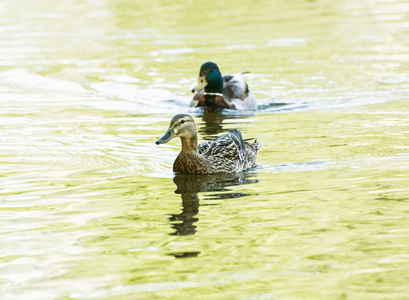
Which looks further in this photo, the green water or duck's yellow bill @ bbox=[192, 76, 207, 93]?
duck's yellow bill @ bbox=[192, 76, 207, 93]

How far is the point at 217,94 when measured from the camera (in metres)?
15.2

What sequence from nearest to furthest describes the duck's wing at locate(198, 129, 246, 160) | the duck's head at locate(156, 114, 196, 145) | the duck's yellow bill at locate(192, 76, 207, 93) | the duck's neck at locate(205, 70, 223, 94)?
1. the duck's head at locate(156, 114, 196, 145)
2. the duck's wing at locate(198, 129, 246, 160)
3. the duck's yellow bill at locate(192, 76, 207, 93)
4. the duck's neck at locate(205, 70, 223, 94)

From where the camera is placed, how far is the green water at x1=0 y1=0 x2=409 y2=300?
584 centimetres

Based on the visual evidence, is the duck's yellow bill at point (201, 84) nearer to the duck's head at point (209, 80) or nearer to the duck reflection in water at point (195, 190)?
the duck's head at point (209, 80)

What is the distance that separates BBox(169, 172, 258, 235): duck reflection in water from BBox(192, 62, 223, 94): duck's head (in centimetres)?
570

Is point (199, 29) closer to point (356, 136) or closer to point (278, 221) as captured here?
point (356, 136)

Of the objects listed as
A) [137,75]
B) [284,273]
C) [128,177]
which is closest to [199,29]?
[137,75]

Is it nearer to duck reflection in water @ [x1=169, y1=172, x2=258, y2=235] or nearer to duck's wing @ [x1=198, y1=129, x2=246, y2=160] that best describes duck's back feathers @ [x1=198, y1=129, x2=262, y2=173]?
duck's wing @ [x1=198, y1=129, x2=246, y2=160]

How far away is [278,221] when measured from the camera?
7.10m

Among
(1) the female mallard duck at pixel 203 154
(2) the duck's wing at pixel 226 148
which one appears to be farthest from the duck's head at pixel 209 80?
(1) the female mallard duck at pixel 203 154

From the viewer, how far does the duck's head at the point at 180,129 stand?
9.14 metres

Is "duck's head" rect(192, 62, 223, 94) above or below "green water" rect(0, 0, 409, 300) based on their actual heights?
above

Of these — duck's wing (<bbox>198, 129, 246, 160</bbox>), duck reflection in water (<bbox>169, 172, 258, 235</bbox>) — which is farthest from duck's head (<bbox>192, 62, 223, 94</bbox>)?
duck reflection in water (<bbox>169, 172, 258, 235</bbox>)

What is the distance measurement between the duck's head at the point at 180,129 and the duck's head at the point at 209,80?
17.8ft
